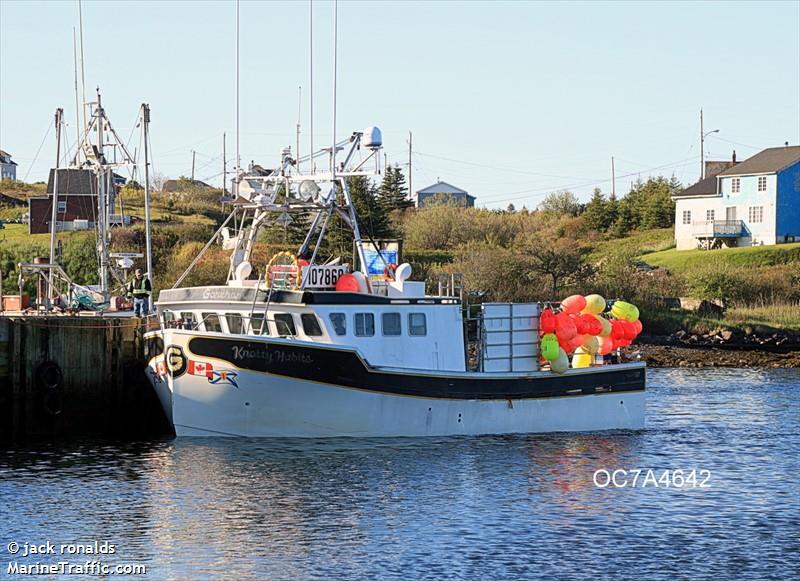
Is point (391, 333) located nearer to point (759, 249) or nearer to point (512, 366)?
point (512, 366)

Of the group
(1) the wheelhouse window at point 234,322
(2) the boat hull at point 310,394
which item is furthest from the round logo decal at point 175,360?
(1) the wheelhouse window at point 234,322

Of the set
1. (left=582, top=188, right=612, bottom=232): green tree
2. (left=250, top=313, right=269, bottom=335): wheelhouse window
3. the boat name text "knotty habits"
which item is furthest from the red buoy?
(left=582, top=188, right=612, bottom=232): green tree

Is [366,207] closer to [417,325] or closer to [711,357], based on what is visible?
[711,357]

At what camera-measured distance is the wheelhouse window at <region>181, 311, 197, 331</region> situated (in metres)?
32.4

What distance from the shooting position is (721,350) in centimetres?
6203

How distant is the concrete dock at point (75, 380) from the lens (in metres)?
32.2

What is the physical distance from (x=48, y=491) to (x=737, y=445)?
17.8 m

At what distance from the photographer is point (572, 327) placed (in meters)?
34.3

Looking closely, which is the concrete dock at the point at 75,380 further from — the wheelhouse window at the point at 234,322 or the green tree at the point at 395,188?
the green tree at the point at 395,188

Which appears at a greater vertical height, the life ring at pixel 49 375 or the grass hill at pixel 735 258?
the grass hill at pixel 735 258

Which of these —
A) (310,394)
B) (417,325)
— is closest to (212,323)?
(310,394)

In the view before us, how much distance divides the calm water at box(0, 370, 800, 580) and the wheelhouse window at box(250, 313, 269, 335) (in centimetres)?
274

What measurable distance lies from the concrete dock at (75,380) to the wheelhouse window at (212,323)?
2431 mm

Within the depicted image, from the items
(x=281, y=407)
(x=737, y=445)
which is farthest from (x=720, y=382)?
A: (x=281, y=407)
